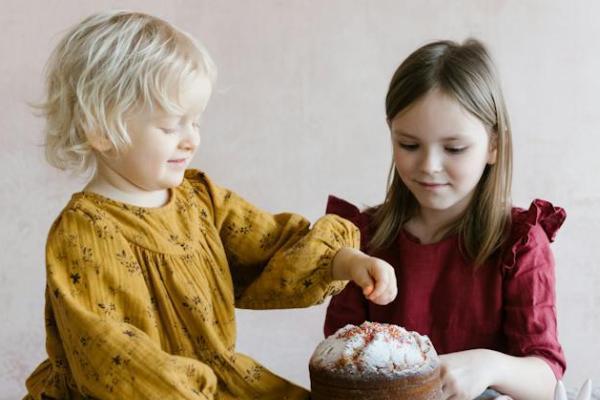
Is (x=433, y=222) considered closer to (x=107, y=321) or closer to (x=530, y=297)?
(x=530, y=297)

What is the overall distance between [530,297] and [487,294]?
0.07 meters

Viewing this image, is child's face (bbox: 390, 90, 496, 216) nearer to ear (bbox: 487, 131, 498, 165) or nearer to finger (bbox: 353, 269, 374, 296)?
ear (bbox: 487, 131, 498, 165)

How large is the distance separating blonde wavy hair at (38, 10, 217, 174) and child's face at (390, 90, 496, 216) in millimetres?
412

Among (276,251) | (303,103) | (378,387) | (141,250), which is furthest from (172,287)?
(303,103)

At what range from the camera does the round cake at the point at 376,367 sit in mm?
1051

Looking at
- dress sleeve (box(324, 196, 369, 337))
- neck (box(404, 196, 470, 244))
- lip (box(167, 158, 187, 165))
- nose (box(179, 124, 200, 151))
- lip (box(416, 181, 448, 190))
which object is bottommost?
dress sleeve (box(324, 196, 369, 337))

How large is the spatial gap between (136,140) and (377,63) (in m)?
1.08

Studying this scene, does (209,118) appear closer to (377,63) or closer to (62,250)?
(377,63)

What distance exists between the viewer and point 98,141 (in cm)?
111

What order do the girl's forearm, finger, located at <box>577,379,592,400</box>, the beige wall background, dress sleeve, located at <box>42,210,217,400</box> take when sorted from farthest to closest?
the beige wall background → the girl's forearm → finger, located at <box>577,379,592,400</box> → dress sleeve, located at <box>42,210,217,400</box>

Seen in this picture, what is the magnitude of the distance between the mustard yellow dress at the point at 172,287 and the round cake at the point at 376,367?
0.12 meters

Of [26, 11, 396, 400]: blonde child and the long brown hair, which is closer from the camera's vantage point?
[26, 11, 396, 400]: blonde child

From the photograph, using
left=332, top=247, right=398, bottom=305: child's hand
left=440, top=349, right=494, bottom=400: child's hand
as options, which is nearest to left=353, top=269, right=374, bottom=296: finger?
left=332, top=247, right=398, bottom=305: child's hand

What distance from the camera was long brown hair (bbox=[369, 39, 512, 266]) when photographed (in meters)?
1.45
